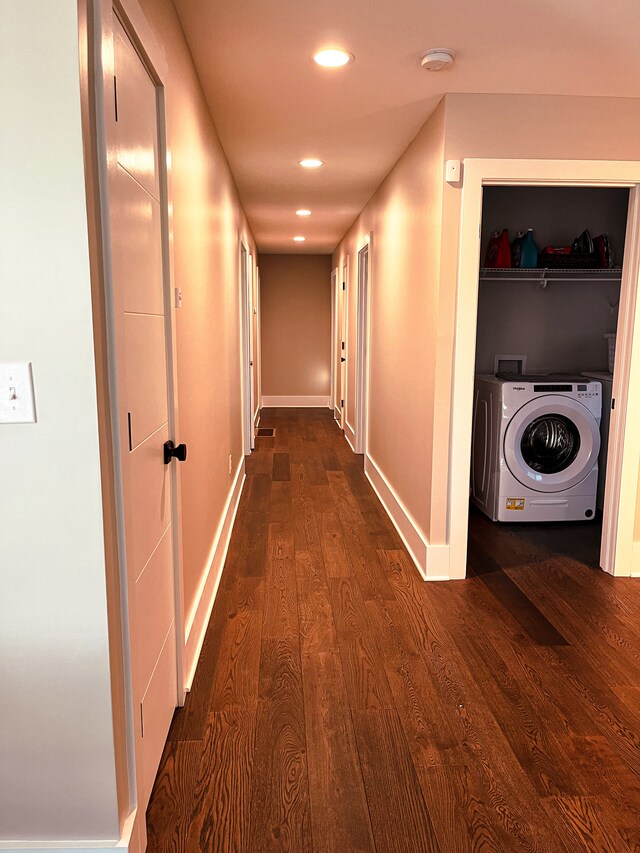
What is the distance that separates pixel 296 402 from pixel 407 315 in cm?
623

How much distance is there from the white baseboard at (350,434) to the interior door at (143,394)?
184 inches

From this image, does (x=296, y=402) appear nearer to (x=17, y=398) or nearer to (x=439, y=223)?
(x=439, y=223)

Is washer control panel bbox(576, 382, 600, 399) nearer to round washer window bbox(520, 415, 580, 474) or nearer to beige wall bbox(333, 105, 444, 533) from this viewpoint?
round washer window bbox(520, 415, 580, 474)

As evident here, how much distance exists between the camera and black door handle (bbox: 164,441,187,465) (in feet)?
6.59

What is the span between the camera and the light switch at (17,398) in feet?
4.34

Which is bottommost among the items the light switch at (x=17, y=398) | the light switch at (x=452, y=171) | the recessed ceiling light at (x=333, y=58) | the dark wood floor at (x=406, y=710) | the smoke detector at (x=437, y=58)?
the dark wood floor at (x=406, y=710)

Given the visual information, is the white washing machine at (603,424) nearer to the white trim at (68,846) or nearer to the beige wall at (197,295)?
the beige wall at (197,295)

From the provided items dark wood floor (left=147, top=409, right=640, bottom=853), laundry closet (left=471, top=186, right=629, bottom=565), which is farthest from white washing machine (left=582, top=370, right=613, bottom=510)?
dark wood floor (left=147, top=409, right=640, bottom=853)

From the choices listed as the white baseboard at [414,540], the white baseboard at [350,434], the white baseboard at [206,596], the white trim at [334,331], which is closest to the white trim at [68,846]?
the white baseboard at [206,596]

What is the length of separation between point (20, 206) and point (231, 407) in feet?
10.6

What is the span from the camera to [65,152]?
1.25 m

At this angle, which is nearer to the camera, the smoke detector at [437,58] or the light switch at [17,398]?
the light switch at [17,398]

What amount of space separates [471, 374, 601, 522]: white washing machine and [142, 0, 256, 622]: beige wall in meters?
1.72

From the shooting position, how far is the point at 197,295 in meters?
2.77
